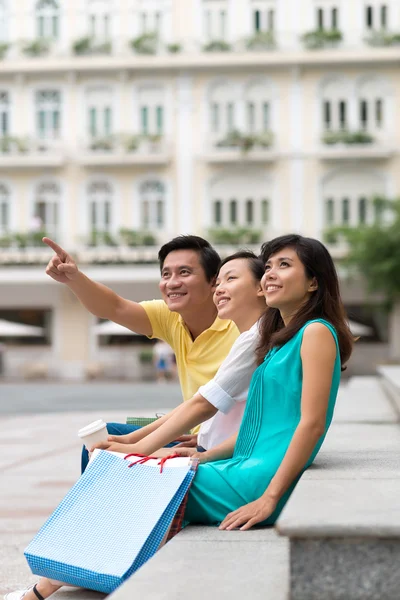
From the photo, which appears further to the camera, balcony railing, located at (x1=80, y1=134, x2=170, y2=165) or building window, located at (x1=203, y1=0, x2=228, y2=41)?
building window, located at (x1=203, y1=0, x2=228, y2=41)

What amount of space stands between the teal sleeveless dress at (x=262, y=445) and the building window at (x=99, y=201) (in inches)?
1132

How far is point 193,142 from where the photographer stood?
103 ft

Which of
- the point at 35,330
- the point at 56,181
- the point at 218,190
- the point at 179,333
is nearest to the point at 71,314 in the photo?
the point at 35,330

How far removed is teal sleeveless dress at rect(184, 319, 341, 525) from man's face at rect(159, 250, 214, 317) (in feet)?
3.03

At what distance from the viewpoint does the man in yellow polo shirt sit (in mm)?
4270

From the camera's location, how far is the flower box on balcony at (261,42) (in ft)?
100

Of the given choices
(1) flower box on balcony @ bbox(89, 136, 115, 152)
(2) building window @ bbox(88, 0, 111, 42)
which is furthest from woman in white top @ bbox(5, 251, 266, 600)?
(2) building window @ bbox(88, 0, 111, 42)

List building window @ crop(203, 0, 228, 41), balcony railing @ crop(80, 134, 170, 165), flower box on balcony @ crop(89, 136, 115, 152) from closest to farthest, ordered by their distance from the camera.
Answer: balcony railing @ crop(80, 134, 170, 165) → flower box on balcony @ crop(89, 136, 115, 152) → building window @ crop(203, 0, 228, 41)

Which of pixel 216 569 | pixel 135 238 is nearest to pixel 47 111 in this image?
pixel 135 238

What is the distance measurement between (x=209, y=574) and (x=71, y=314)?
1172 inches

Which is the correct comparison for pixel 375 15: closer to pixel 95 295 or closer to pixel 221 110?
pixel 221 110

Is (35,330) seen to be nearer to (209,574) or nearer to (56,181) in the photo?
(56,181)

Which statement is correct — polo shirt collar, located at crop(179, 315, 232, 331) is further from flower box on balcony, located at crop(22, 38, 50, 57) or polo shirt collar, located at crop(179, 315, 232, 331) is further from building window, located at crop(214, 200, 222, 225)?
flower box on balcony, located at crop(22, 38, 50, 57)

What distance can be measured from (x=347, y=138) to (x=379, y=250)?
427cm
